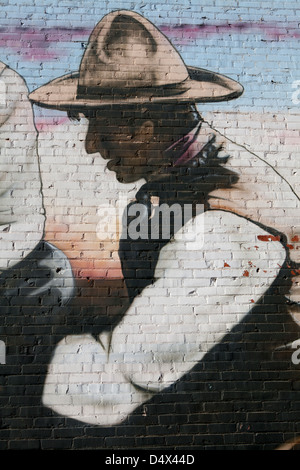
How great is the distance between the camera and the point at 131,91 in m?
3.93

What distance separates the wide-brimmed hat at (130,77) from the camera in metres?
3.90

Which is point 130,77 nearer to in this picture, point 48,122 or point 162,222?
point 48,122

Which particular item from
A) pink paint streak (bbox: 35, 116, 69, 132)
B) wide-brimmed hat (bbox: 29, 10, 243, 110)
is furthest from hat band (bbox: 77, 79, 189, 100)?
pink paint streak (bbox: 35, 116, 69, 132)

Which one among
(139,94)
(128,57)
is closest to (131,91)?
(139,94)

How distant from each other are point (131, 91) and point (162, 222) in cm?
122

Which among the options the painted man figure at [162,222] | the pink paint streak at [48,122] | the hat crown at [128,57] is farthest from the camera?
the hat crown at [128,57]

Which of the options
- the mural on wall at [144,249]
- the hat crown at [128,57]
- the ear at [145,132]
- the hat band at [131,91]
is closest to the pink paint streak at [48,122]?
the mural on wall at [144,249]

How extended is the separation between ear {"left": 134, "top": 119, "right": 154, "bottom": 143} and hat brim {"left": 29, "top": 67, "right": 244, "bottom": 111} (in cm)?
22

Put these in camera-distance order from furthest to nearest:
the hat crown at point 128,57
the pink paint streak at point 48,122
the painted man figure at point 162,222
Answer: the hat crown at point 128,57
the pink paint streak at point 48,122
the painted man figure at point 162,222

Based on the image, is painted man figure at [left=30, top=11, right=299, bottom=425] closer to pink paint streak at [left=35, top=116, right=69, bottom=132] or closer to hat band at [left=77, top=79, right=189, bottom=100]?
hat band at [left=77, top=79, right=189, bottom=100]

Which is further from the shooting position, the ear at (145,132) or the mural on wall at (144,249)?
the ear at (145,132)

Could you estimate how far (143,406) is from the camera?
3375mm

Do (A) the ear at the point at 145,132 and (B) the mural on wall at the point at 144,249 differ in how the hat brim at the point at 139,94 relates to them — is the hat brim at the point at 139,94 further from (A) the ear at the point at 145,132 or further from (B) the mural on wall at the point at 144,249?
(A) the ear at the point at 145,132
